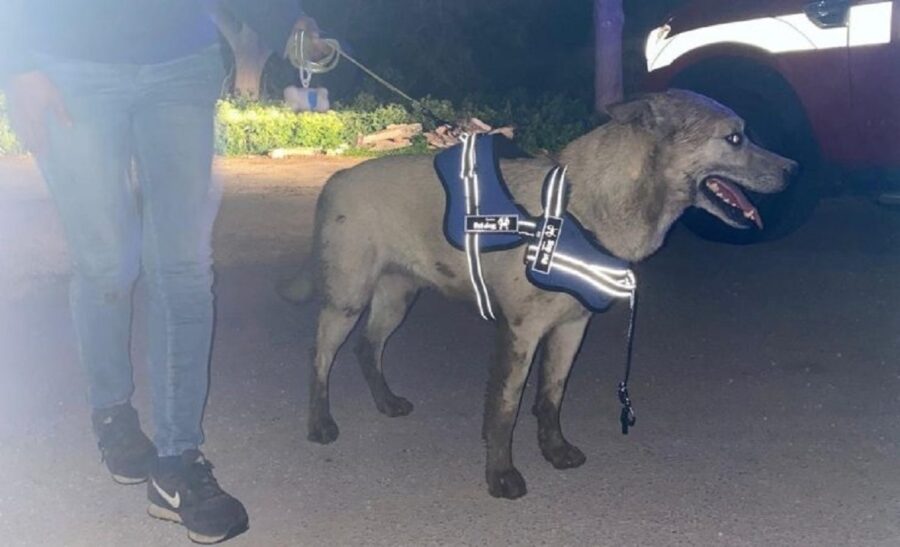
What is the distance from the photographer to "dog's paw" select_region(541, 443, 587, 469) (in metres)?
4.22

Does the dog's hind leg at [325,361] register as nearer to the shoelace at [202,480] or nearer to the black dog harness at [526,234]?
the black dog harness at [526,234]

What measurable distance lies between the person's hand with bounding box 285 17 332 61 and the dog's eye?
1.52m

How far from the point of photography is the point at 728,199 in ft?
13.3

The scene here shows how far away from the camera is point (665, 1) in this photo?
19.8 metres

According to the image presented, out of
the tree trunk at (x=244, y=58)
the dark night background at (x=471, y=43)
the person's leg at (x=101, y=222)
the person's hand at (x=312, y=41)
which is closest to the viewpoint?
the person's leg at (x=101, y=222)

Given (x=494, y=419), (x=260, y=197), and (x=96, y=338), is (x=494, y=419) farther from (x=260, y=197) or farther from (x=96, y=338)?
(x=260, y=197)

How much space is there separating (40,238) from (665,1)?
13.9m

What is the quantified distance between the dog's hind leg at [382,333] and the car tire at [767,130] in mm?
2932

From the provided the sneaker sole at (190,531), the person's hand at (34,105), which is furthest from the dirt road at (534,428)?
the person's hand at (34,105)

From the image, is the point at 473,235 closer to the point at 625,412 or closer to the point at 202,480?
the point at 625,412

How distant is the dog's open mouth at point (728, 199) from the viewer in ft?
13.2

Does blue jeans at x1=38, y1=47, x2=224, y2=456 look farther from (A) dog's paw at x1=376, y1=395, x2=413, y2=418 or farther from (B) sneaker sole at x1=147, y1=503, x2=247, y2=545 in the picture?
(A) dog's paw at x1=376, y1=395, x2=413, y2=418

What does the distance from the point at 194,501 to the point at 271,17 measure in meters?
1.67

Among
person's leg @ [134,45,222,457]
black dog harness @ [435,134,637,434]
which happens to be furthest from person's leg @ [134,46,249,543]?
black dog harness @ [435,134,637,434]
